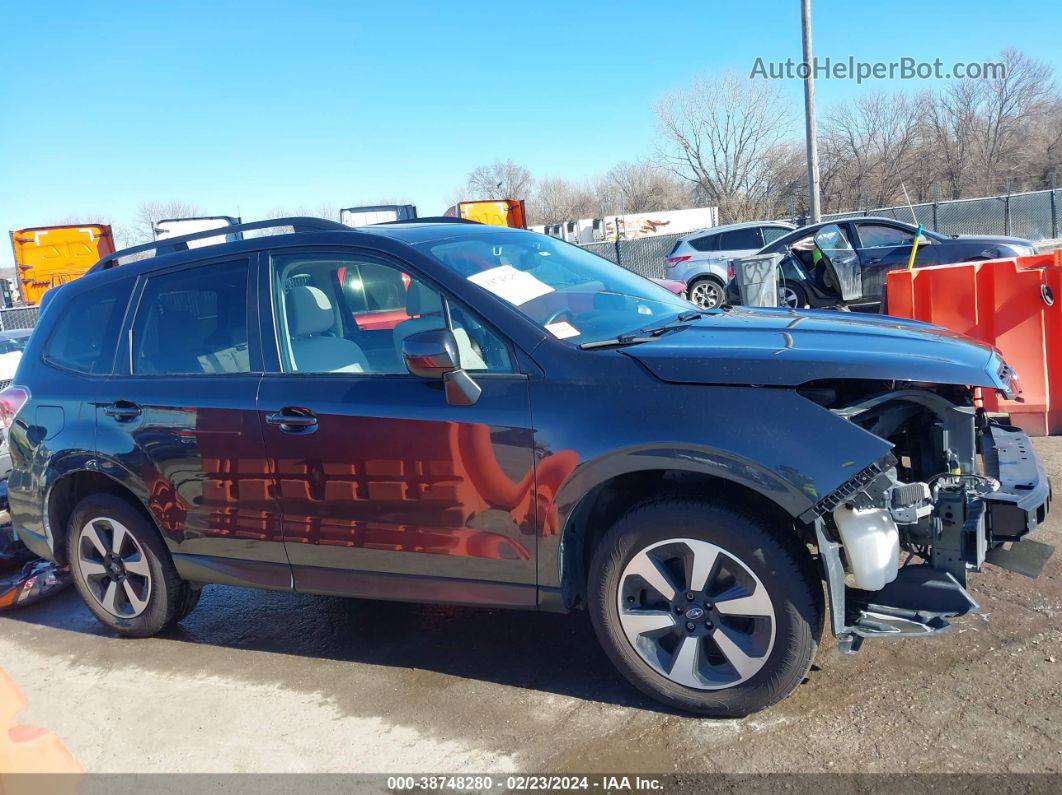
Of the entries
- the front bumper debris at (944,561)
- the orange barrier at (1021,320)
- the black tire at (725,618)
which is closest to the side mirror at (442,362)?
the black tire at (725,618)

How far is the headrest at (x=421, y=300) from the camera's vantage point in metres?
3.50

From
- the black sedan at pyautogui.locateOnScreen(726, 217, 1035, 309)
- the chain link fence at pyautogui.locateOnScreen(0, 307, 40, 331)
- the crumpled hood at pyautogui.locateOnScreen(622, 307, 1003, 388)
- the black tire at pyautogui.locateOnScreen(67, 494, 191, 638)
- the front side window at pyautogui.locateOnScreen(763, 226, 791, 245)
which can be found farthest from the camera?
the chain link fence at pyautogui.locateOnScreen(0, 307, 40, 331)

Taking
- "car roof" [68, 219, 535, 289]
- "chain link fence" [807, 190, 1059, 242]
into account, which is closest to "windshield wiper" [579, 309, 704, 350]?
"car roof" [68, 219, 535, 289]

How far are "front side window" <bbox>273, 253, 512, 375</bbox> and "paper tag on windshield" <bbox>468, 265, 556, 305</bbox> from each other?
17 centimetres

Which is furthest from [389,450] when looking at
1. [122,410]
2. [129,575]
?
[129,575]

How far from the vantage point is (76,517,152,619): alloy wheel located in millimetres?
4336

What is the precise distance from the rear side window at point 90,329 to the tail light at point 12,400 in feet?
0.76

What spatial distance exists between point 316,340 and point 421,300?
1.94 feet

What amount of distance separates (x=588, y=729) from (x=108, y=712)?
218cm

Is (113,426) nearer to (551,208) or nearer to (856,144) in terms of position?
(856,144)

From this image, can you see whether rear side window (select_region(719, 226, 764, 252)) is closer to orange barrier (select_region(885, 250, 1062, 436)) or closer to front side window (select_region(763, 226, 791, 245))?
front side window (select_region(763, 226, 791, 245))

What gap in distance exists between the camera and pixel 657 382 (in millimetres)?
3014

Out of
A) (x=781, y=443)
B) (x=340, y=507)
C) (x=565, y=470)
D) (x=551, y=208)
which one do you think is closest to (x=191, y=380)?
(x=340, y=507)

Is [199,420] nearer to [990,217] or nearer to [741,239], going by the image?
[741,239]
